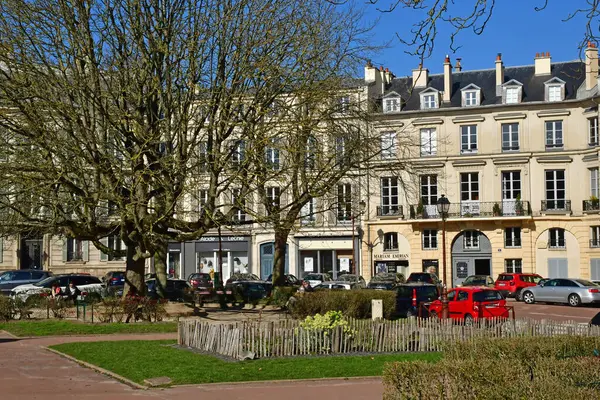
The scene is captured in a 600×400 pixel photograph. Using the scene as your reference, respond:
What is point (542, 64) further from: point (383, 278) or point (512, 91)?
point (383, 278)

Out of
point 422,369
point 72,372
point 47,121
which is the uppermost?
point 47,121

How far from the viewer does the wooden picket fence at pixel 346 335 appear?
18.0 m

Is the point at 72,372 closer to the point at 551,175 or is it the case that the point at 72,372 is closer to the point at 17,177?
the point at 17,177

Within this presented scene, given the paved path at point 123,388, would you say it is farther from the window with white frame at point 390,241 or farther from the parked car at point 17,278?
the window with white frame at point 390,241

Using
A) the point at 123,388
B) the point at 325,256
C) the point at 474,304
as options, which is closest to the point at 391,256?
the point at 325,256

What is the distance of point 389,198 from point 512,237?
923cm

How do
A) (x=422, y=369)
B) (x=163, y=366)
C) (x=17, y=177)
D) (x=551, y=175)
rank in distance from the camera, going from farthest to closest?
(x=551, y=175) → (x=17, y=177) → (x=163, y=366) → (x=422, y=369)

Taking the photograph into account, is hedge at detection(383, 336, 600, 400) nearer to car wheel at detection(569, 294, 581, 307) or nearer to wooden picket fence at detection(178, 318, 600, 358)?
wooden picket fence at detection(178, 318, 600, 358)

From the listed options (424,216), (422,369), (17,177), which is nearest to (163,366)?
(422,369)

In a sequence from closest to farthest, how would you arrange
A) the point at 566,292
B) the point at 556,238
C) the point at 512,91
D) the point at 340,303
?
the point at 340,303 → the point at 566,292 → the point at 556,238 → the point at 512,91

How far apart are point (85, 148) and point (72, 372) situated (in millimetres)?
10518

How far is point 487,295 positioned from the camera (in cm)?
2834

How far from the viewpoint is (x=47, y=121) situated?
81.6ft

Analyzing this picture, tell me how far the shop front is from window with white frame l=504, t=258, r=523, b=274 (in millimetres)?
10997
